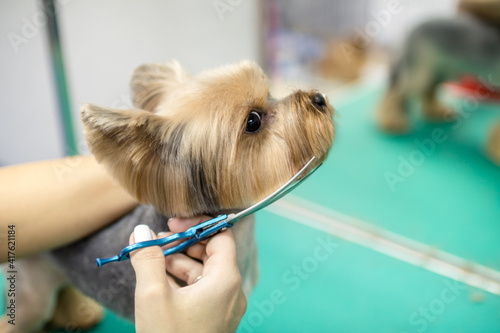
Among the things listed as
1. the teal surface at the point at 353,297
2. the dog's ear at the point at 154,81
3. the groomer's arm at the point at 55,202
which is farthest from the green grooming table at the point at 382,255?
the dog's ear at the point at 154,81

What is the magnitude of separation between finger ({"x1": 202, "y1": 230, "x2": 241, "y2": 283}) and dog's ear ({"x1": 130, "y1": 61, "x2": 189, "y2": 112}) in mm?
301

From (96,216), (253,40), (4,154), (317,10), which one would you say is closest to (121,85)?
(4,154)

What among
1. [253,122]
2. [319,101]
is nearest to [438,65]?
[319,101]

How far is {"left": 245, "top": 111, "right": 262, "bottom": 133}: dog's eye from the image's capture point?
76 centimetres

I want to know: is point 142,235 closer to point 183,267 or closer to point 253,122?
point 183,267

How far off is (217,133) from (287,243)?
740mm

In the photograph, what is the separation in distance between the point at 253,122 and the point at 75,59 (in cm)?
→ 106

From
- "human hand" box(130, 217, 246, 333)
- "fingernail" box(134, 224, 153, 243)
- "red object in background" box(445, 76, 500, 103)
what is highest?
"fingernail" box(134, 224, 153, 243)

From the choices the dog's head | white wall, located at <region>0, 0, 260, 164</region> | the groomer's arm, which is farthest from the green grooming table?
white wall, located at <region>0, 0, 260, 164</region>

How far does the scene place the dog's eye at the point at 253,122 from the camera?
76 centimetres

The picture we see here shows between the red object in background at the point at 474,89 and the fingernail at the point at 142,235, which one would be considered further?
the red object in background at the point at 474,89

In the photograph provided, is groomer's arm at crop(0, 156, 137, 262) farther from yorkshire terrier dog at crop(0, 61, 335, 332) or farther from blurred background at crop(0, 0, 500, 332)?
blurred background at crop(0, 0, 500, 332)

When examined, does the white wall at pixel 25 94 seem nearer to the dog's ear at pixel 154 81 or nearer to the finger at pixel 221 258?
the dog's ear at pixel 154 81

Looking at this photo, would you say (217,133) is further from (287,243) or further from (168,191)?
(287,243)
